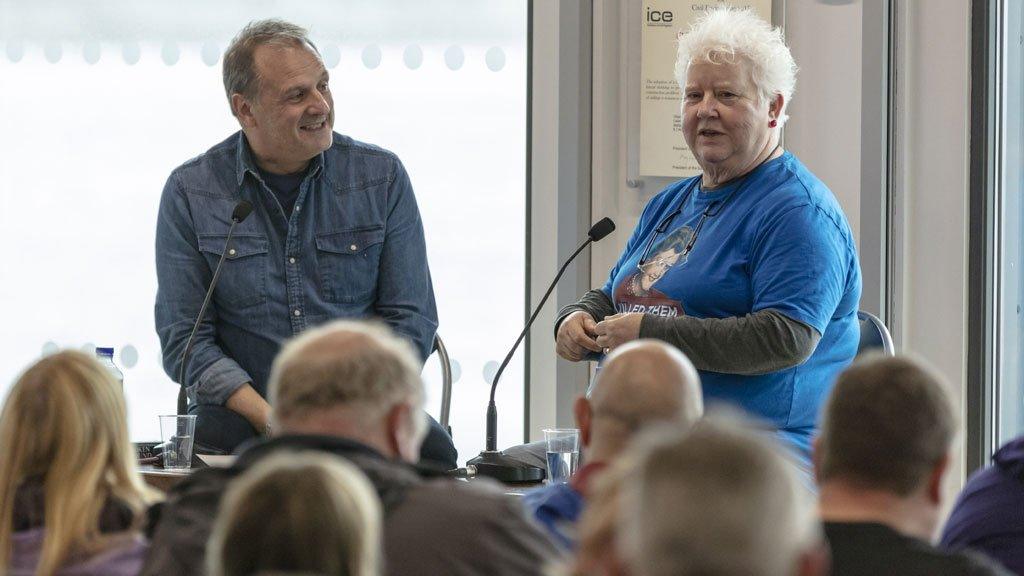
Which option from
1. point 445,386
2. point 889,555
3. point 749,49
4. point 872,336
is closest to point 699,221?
point 749,49

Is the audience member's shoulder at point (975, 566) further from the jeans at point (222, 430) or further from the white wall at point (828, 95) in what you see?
the white wall at point (828, 95)

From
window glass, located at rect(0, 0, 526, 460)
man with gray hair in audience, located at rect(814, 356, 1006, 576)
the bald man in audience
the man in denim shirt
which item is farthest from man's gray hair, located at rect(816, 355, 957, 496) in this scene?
window glass, located at rect(0, 0, 526, 460)

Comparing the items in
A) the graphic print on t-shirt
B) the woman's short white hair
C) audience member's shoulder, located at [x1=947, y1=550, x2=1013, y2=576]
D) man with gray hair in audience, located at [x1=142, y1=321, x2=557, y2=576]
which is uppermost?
the woman's short white hair

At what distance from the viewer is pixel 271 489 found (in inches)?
44.6

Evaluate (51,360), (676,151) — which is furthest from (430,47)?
(51,360)

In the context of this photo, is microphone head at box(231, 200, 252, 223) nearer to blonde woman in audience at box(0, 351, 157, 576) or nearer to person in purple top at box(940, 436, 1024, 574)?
blonde woman in audience at box(0, 351, 157, 576)

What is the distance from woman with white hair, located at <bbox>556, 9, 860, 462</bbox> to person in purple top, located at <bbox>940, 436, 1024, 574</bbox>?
2.65ft

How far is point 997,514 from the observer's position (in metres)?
2.03

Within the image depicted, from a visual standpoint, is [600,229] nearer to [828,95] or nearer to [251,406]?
[251,406]

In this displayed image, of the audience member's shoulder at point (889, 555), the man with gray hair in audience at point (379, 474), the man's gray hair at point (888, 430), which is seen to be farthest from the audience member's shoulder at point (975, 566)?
the man with gray hair in audience at point (379, 474)

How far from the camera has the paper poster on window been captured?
14.6ft

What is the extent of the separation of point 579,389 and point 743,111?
1.60m

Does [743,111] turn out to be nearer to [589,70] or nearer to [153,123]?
[589,70]

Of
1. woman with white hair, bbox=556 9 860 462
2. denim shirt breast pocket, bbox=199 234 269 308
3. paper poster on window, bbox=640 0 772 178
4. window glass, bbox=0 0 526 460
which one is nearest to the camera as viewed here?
woman with white hair, bbox=556 9 860 462
